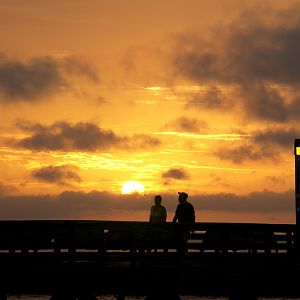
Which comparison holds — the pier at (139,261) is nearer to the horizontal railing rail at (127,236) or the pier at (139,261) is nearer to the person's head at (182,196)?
the horizontal railing rail at (127,236)

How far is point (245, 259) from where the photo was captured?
30.9 meters

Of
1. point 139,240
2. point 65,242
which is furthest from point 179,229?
point 65,242

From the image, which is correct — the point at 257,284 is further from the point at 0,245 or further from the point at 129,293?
the point at 0,245

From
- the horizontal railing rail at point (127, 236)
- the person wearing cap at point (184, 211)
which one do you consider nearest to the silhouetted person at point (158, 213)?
the person wearing cap at point (184, 211)

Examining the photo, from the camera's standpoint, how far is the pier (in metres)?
29.6

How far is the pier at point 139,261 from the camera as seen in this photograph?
97.2ft

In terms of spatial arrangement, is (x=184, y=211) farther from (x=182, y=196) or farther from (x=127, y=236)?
(x=127, y=236)

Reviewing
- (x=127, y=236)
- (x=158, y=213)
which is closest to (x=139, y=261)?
(x=127, y=236)

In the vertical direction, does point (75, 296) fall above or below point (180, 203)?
below

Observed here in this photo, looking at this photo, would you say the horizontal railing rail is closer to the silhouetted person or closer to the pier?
the pier

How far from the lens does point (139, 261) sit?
98.9ft

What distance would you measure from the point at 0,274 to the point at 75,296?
2341 millimetres

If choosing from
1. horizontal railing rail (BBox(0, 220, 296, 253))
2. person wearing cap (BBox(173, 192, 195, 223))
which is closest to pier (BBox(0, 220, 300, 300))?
horizontal railing rail (BBox(0, 220, 296, 253))

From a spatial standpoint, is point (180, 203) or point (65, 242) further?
point (180, 203)
